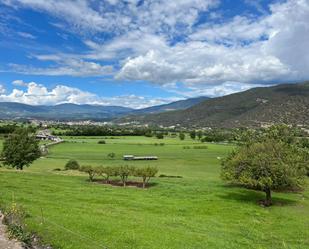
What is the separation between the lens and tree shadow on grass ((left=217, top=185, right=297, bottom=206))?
141 feet

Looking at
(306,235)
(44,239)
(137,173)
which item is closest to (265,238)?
(306,235)

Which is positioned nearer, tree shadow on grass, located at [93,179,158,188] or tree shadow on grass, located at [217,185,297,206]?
tree shadow on grass, located at [217,185,297,206]

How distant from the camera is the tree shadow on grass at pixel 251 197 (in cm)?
4288

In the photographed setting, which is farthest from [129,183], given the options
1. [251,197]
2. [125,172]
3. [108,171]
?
[251,197]

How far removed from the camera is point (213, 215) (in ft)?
109

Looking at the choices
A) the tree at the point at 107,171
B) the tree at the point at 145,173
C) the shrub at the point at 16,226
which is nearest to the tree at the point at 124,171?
the tree at the point at 107,171

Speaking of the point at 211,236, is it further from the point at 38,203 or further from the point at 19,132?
the point at 19,132

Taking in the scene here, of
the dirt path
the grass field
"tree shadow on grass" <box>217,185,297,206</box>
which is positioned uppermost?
the dirt path

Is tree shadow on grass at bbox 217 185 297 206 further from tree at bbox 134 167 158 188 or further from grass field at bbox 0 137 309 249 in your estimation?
tree at bbox 134 167 158 188

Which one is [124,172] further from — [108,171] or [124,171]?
[108,171]

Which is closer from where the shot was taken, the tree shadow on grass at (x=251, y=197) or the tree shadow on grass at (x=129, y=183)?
the tree shadow on grass at (x=251, y=197)

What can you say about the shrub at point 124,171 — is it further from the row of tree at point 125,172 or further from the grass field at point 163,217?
the grass field at point 163,217

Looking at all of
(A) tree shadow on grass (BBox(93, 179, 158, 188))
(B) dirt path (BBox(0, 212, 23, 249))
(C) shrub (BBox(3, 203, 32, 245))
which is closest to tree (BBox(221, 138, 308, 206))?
(A) tree shadow on grass (BBox(93, 179, 158, 188))

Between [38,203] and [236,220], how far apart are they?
1762cm
